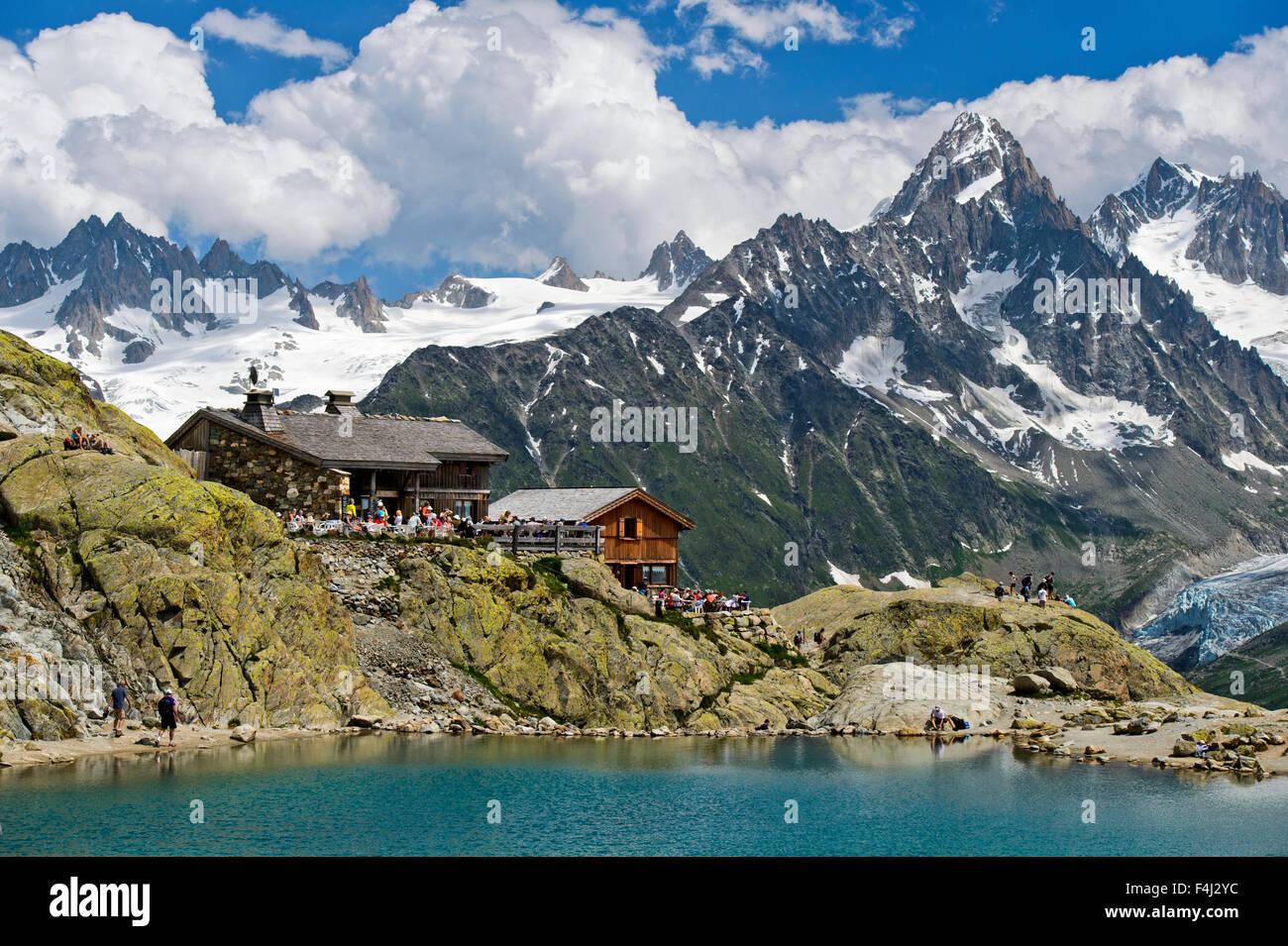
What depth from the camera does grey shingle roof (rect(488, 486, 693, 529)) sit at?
76.8 metres

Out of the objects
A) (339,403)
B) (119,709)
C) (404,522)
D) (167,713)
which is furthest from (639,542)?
(119,709)

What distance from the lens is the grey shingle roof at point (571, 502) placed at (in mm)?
76812

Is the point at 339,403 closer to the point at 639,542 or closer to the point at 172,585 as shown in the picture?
the point at 639,542

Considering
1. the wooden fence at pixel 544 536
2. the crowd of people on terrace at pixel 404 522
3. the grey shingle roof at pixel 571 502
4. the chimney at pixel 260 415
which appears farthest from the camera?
the grey shingle roof at pixel 571 502

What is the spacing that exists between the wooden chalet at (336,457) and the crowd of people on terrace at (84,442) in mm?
9966

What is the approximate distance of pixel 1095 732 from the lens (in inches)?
2339

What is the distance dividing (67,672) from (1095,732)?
47.7 m

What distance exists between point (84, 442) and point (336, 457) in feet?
53.2

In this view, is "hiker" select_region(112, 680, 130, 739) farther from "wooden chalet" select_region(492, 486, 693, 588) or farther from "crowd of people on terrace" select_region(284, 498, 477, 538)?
"wooden chalet" select_region(492, 486, 693, 588)

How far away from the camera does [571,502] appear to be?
3108 inches

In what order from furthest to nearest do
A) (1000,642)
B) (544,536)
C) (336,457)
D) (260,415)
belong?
(1000,642) → (544,536) → (260,415) → (336,457)

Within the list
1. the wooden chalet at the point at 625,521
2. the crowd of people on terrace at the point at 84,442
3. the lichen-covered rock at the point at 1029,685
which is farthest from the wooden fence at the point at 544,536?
the lichen-covered rock at the point at 1029,685

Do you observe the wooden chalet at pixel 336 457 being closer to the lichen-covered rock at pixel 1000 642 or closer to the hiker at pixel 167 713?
the hiker at pixel 167 713

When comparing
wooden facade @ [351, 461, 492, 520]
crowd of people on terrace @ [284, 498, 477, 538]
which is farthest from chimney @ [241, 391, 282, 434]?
crowd of people on terrace @ [284, 498, 477, 538]
